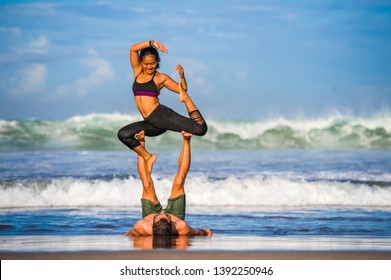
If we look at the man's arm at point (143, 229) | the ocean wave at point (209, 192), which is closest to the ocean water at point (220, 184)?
the ocean wave at point (209, 192)

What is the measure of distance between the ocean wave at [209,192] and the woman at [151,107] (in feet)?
16.1

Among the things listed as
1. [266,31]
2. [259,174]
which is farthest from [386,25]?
[259,174]

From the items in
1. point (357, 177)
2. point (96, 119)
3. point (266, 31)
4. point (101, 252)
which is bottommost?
point (101, 252)

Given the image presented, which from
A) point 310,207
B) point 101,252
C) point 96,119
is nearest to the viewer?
point 101,252

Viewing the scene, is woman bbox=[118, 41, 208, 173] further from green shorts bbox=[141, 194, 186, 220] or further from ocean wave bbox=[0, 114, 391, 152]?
ocean wave bbox=[0, 114, 391, 152]

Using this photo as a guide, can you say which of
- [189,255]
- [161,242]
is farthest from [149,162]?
[189,255]

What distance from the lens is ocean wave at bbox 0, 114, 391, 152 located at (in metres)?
17.3

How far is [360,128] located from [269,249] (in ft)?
36.7

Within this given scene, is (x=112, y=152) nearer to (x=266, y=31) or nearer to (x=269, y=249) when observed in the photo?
(x=266, y=31)

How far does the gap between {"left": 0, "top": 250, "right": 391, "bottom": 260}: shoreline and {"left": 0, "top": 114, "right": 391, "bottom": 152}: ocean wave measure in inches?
405

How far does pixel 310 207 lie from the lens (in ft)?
42.3

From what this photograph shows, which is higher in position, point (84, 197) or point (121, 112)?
point (121, 112)

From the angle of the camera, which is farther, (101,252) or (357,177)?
(357,177)

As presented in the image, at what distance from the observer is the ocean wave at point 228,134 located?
56.9ft
